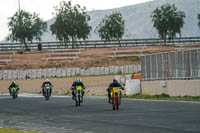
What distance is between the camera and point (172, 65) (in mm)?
40656

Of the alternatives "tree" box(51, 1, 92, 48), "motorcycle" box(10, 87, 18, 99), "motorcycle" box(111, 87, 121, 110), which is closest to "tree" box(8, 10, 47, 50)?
"tree" box(51, 1, 92, 48)

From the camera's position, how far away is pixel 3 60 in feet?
290

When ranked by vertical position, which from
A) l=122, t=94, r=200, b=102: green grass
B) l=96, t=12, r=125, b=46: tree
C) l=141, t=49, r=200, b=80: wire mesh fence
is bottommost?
l=122, t=94, r=200, b=102: green grass

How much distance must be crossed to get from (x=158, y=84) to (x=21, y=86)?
1153 inches

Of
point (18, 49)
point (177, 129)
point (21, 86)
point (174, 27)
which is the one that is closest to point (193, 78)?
point (177, 129)

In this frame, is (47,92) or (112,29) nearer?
(47,92)

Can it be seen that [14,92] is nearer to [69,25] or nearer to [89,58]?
[89,58]

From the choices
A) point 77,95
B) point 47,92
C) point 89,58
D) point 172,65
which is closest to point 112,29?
point 89,58

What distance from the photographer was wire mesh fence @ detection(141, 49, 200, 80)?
3697 cm

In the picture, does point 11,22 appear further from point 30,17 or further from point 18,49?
point 18,49

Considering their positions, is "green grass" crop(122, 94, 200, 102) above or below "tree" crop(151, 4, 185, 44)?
below

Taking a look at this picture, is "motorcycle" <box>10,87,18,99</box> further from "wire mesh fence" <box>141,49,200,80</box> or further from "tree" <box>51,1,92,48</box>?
"tree" <box>51,1,92,48</box>

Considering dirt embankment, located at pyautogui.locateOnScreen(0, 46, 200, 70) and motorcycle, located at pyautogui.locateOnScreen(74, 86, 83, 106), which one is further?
dirt embankment, located at pyautogui.locateOnScreen(0, 46, 200, 70)

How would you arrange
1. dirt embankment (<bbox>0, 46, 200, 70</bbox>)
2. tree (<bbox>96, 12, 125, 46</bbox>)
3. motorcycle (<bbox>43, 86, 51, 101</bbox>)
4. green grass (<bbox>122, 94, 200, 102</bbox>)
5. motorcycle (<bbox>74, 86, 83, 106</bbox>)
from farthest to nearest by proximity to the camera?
tree (<bbox>96, 12, 125, 46</bbox>) < dirt embankment (<bbox>0, 46, 200, 70</bbox>) < motorcycle (<bbox>43, 86, 51, 101</bbox>) < green grass (<bbox>122, 94, 200, 102</bbox>) < motorcycle (<bbox>74, 86, 83, 106</bbox>)
